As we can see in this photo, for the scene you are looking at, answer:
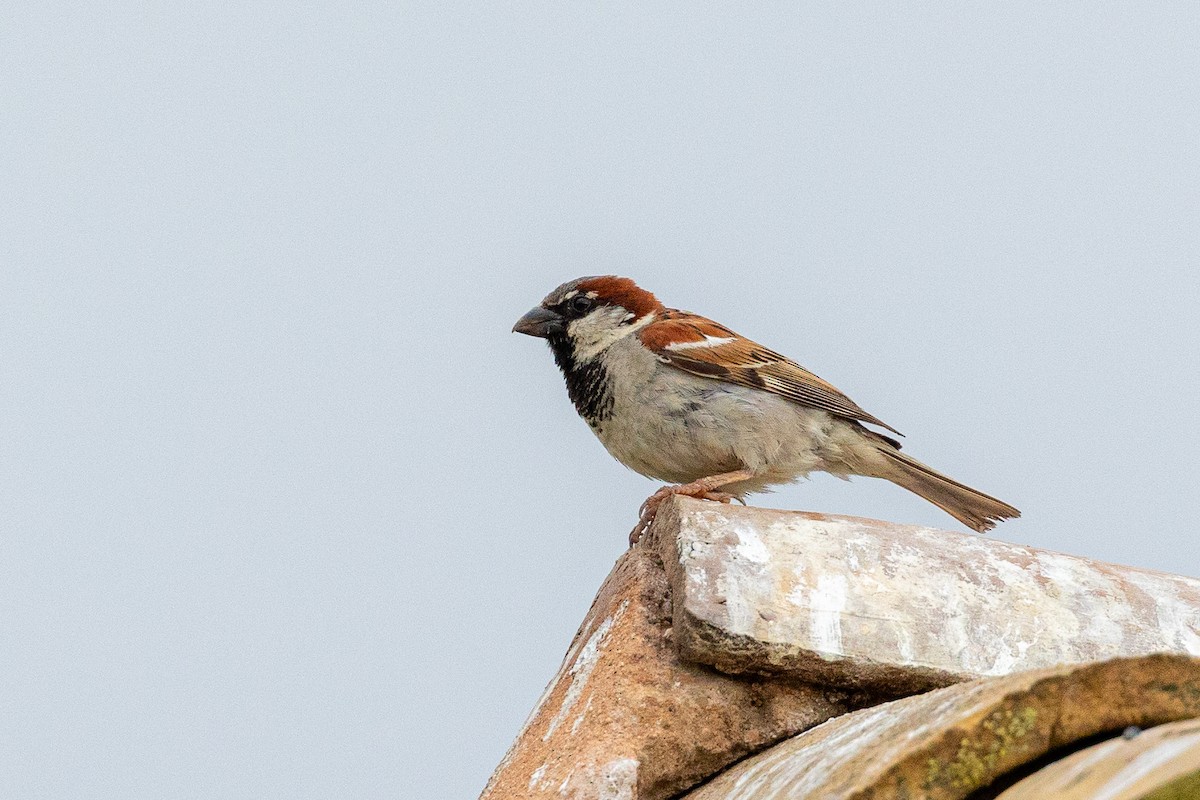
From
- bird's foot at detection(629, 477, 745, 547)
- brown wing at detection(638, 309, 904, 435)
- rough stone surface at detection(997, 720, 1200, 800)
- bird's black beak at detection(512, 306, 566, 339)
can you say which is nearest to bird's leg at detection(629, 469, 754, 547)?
bird's foot at detection(629, 477, 745, 547)

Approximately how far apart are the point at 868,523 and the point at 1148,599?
0.47m

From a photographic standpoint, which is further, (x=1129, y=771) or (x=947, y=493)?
(x=947, y=493)

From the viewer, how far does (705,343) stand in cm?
415

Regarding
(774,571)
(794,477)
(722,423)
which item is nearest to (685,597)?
(774,571)

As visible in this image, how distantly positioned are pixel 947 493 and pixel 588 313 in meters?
1.27

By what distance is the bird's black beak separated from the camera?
14.4 ft

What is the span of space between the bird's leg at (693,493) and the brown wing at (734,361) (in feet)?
0.99

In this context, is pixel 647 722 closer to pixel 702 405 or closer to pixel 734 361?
pixel 702 405

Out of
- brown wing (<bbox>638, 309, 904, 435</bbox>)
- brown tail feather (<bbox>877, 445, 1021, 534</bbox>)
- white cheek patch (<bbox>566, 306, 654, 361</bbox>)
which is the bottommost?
brown tail feather (<bbox>877, 445, 1021, 534</bbox>)

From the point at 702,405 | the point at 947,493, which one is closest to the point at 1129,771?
the point at 702,405

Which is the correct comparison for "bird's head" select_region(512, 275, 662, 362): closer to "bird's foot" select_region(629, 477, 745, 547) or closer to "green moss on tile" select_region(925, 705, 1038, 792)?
"bird's foot" select_region(629, 477, 745, 547)

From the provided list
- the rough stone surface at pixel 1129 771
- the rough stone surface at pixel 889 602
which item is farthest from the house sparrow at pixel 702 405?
the rough stone surface at pixel 1129 771

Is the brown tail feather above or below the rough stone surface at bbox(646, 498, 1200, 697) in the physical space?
below

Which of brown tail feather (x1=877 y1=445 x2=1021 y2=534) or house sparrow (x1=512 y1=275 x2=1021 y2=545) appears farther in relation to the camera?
brown tail feather (x1=877 y1=445 x2=1021 y2=534)
